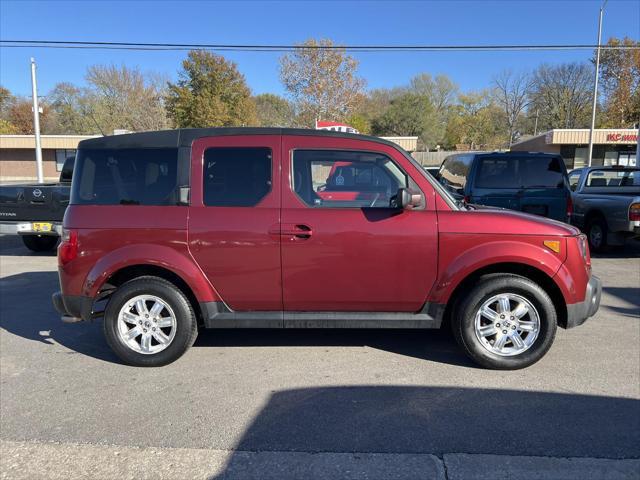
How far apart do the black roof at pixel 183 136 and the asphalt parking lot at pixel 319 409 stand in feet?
6.33

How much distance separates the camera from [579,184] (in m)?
11.3

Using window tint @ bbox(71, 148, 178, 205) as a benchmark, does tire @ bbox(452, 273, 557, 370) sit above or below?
below

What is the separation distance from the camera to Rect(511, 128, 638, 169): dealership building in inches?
1407


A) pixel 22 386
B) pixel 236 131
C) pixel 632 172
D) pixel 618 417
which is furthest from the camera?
pixel 632 172

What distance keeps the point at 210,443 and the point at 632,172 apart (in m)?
11.6

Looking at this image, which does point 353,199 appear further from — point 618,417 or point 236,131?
point 618,417

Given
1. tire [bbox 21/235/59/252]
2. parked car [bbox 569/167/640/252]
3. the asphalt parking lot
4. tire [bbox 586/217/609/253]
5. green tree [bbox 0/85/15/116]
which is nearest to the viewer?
the asphalt parking lot

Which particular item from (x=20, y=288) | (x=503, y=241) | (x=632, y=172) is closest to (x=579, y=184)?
(x=632, y=172)

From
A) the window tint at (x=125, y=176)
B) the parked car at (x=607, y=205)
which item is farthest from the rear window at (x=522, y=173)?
the window tint at (x=125, y=176)

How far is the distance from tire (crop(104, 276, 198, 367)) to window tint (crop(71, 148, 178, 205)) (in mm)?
733

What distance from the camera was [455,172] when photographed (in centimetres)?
1120

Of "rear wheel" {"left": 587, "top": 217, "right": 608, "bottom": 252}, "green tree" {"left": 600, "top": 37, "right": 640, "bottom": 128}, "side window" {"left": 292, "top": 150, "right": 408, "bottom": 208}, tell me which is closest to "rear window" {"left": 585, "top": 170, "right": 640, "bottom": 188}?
"rear wheel" {"left": 587, "top": 217, "right": 608, "bottom": 252}

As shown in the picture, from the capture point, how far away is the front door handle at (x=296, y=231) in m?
3.96

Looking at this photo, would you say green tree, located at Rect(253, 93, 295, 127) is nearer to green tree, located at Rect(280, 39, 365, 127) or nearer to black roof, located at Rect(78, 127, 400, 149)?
green tree, located at Rect(280, 39, 365, 127)
